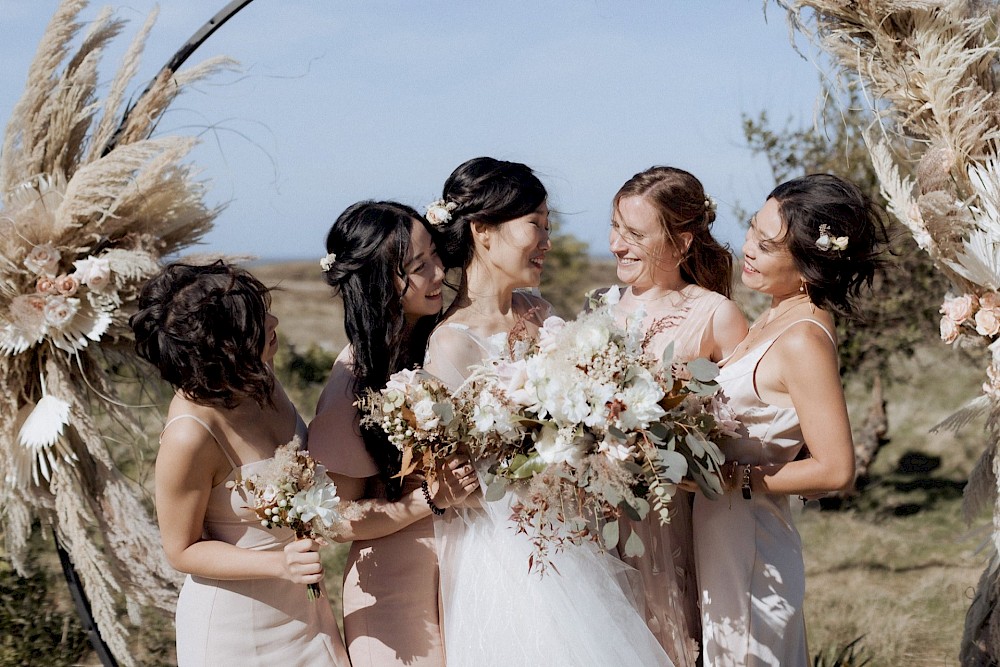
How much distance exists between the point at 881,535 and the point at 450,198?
724cm

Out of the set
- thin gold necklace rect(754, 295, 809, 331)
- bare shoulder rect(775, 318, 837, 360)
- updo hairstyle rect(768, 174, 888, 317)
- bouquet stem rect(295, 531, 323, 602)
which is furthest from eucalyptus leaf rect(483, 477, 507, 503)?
updo hairstyle rect(768, 174, 888, 317)

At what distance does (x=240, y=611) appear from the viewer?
295cm

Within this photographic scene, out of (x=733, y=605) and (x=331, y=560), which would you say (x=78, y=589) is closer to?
(x=733, y=605)

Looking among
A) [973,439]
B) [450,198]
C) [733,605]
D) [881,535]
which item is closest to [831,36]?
[450,198]

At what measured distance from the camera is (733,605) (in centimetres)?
319

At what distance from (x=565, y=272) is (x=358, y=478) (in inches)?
413

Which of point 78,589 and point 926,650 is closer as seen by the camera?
point 78,589

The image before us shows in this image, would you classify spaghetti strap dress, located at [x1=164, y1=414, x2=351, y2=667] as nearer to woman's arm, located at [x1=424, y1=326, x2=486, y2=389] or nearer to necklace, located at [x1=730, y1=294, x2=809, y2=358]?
woman's arm, located at [x1=424, y1=326, x2=486, y2=389]

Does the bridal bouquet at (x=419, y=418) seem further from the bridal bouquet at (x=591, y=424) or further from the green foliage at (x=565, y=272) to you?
the green foliage at (x=565, y=272)

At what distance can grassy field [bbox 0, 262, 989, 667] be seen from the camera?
6531 mm

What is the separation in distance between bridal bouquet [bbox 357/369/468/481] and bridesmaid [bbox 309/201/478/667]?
128mm

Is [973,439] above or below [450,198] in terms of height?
below

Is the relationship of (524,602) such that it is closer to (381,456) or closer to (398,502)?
(398,502)

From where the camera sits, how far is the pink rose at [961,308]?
3420 millimetres
